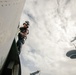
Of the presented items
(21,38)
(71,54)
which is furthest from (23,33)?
(71,54)

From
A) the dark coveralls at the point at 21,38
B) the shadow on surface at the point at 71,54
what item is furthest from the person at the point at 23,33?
the shadow on surface at the point at 71,54

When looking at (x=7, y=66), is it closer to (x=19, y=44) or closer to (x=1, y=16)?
(x=19, y=44)

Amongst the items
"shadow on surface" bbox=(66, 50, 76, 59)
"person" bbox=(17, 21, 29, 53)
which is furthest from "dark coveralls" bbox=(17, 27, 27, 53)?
"shadow on surface" bbox=(66, 50, 76, 59)

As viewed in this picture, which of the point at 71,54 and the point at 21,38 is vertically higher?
the point at 71,54

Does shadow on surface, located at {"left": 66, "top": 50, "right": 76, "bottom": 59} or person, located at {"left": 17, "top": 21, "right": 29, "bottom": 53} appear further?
shadow on surface, located at {"left": 66, "top": 50, "right": 76, "bottom": 59}

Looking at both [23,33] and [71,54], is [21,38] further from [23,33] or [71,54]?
[71,54]

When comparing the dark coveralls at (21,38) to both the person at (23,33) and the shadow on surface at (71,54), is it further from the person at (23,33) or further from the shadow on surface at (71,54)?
the shadow on surface at (71,54)

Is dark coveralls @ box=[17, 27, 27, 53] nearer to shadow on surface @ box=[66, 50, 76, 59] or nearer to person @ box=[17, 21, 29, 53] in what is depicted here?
person @ box=[17, 21, 29, 53]

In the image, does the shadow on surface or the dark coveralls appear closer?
the dark coveralls

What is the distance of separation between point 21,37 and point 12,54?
3.87 metres

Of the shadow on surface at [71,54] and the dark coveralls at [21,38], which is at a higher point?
the shadow on surface at [71,54]

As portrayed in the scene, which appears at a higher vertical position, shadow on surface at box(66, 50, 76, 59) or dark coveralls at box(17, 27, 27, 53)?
shadow on surface at box(66, 50, 76, 59)

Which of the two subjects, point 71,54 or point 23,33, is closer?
point 23,33

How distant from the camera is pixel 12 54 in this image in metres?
9.03
